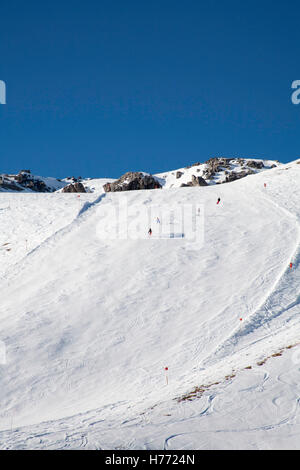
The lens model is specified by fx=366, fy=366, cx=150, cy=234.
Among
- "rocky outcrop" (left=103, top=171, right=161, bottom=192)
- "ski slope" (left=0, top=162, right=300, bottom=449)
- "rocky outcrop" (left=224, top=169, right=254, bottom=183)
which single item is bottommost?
"ski slope" (left=0, top=162, right=300, bottom=449)

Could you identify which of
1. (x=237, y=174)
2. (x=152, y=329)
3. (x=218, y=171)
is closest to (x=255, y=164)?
(x=218, y=171)

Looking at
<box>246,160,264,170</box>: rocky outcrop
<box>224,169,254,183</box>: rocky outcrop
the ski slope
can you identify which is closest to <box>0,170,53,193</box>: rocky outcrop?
<box>224,169,254,183</box>: rocky outcrop

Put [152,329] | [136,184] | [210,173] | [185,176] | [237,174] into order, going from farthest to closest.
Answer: [185,176] < [210,173] < [237,174] < [136,184] < [152,329]

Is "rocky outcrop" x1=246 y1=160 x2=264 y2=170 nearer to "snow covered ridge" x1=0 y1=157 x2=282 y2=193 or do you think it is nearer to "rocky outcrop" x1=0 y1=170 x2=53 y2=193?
"snow covered ridge" x1=0 y1=157 x2=282 y2=193

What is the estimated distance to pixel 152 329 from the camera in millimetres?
19172

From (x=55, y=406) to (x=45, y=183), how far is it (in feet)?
504

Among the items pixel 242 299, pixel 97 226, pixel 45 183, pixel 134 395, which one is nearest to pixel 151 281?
pixel 242 299

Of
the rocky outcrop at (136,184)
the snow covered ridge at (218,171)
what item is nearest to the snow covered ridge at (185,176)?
the snow covered ridge at (218,171)

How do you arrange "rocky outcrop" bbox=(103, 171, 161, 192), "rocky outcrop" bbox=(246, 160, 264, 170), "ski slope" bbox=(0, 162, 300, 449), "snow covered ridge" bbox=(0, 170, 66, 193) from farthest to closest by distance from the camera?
1. "rocky outcrop" bbox=(246, 160, 264, 170)
2. "snow covered ridge" bbox=(0, 170, 66, 193)
3. "rocky outcrop" bbox=(103, 171, 161, 192)
4. "ski slope" bbox=(0, 162, 300, 449)

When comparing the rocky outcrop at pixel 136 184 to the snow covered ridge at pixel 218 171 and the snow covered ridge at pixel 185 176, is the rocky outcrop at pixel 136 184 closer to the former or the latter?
the snow covered ridge at pixel 185 176

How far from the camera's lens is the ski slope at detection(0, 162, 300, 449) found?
10938 mm

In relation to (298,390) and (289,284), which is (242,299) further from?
(298,390)

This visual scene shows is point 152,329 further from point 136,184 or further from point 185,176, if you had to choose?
point 185,176
